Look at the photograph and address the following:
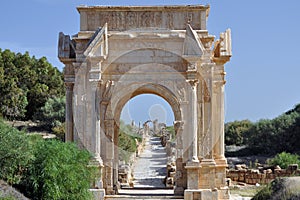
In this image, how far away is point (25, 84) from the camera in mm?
40375

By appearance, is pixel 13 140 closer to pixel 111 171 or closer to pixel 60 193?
pixel 60 193

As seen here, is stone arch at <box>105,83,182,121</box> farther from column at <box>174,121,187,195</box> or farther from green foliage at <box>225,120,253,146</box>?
green foliage at <box>225,120,253,146</box>

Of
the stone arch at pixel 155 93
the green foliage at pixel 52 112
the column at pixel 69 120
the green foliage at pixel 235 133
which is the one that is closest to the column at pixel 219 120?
the stone arch at pixel 155 93

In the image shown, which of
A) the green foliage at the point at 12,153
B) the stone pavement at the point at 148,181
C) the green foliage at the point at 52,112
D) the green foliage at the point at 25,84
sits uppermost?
the green foliage at the point at 25,84

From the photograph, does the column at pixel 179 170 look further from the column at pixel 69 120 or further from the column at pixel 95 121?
the column at pixel 69 120

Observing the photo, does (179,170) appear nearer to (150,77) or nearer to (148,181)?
(150,77)

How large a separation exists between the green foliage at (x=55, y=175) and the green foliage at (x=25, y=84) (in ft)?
74.2

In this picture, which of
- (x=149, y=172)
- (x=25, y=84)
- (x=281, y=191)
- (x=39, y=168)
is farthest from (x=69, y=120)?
(x=25, y=84)

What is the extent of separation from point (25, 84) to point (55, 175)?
27982mm

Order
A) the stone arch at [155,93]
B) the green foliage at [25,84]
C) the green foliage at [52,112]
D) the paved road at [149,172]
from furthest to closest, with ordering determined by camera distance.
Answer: the green foliage at [52,112]
the green foliage at [25,84]
the paved road at [149,172]
the stone arch at [155,93]

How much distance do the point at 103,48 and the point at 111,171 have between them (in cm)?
369

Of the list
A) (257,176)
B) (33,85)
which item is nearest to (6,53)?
(33,85)

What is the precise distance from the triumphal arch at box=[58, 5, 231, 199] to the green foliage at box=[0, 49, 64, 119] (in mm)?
20206

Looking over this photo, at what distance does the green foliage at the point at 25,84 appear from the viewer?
120 feet
